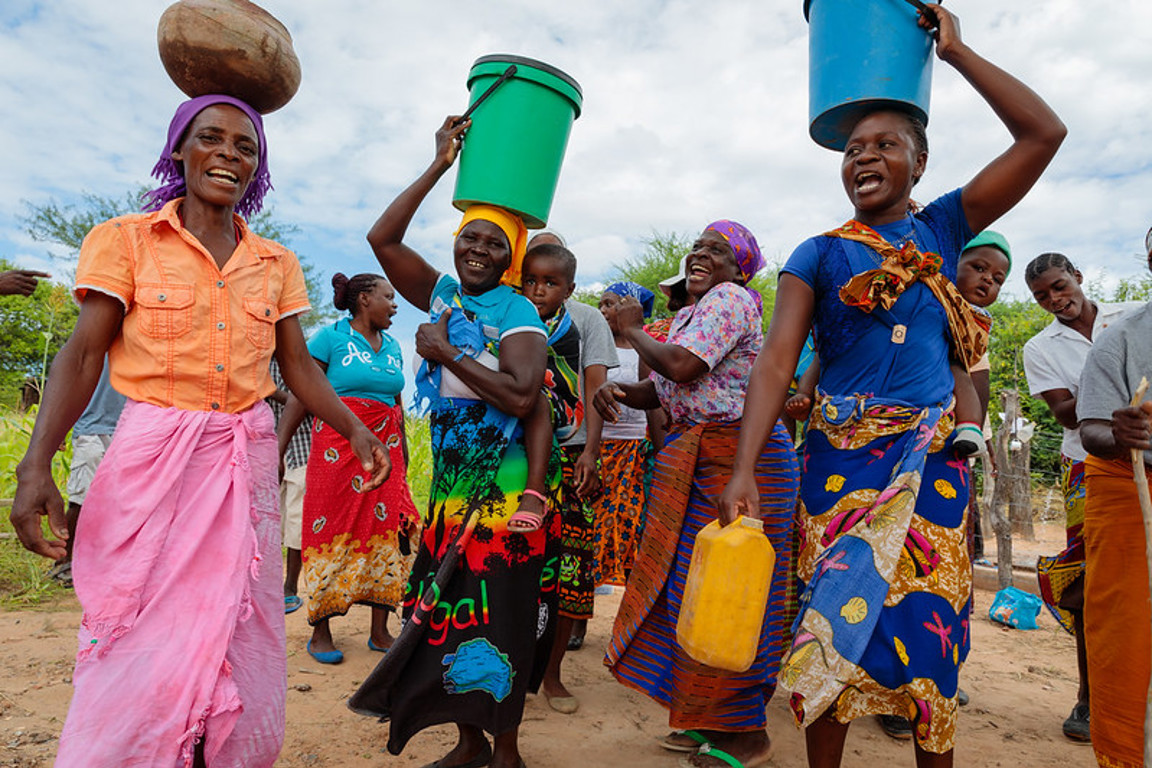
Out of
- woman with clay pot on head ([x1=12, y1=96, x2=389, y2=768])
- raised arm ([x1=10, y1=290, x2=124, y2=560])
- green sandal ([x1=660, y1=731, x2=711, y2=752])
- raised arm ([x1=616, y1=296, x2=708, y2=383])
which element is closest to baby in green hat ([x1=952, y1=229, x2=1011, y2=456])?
raised arm ([x1=616, y1=296, x2=708, y2=383])

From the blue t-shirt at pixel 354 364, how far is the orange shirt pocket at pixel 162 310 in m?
2.24

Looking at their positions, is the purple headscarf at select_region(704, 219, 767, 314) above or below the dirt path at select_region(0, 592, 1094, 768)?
above

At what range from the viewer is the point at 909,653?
2018mm

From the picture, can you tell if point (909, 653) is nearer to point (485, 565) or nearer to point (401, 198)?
point (485, 565)

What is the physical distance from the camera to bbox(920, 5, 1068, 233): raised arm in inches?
84.7

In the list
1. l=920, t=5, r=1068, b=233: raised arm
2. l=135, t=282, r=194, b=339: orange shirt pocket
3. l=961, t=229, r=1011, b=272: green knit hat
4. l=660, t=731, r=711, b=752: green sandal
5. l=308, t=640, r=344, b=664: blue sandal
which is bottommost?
l=308, t=640, r=344, b=664: blue sandal

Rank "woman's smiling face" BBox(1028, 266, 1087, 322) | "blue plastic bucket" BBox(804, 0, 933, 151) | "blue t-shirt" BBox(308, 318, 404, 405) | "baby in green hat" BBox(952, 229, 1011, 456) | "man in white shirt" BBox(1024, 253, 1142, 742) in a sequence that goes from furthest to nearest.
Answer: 1. "blue t-shirt" BBox(308, 318, 404, 405)
2. "baby in green hat" BBox(952, 229, 1011, 456)
3. "woman's smiling face" BBox(1028, 266, 1087, 322)
4. "man in white shirt" BBox(1024, 253, 1142, 742)
5. "blue plastic bucket" BBox(804, 0, 933, 151)

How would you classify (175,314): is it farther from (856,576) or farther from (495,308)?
(856,576)

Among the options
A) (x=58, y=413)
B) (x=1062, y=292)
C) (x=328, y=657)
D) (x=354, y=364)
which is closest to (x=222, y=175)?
(x=58, y=413)

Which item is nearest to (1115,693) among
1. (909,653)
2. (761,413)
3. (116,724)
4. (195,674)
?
(909,653)

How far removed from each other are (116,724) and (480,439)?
4.37ft

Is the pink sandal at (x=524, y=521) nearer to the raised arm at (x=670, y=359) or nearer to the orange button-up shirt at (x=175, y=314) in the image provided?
the raised arm at (x=670, y=359)

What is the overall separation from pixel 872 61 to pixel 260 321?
195 cm

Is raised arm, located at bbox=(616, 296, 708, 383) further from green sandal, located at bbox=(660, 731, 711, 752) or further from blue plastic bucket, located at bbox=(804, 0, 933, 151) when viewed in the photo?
green sandal, located at bbox=(660, 731, 711, 752)
